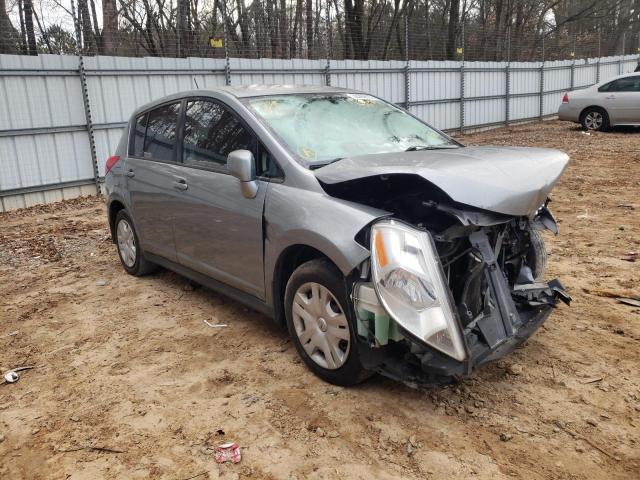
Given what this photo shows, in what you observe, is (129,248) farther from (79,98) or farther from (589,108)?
(589,108)

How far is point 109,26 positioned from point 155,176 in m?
9.25

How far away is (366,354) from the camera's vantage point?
2.88m

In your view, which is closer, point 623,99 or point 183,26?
point 183,26

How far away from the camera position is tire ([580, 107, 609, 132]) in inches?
586

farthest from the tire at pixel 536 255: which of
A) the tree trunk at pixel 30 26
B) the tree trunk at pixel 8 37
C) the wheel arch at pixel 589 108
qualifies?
the wheel arch at pixel 589 108

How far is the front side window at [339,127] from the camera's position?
3.60m

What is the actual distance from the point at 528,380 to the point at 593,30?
89.3ft

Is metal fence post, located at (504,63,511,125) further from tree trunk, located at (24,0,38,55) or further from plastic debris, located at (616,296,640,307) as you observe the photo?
plastic debris, located at (616,296,640,307)

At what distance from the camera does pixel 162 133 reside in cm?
468

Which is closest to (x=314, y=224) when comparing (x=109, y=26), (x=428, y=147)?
(x=428, y=147)

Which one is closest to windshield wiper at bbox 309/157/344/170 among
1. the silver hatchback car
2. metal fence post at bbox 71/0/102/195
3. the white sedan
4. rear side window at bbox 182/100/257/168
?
the silver hatchback car

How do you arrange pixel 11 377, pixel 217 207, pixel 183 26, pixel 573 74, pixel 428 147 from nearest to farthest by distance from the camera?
1. pixel 11 377
2. pixel 217 207
3. pixel 428 147
4. pixel 183 26
5. pixel 573 74

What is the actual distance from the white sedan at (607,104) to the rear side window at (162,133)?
13366 millimetres

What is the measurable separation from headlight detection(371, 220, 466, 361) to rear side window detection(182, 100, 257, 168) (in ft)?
4.53
